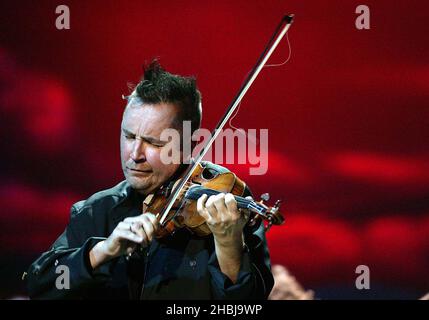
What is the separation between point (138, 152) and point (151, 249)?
35 cm

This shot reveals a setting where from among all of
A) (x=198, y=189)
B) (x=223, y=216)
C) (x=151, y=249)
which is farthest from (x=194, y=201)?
(x=151, y=249)

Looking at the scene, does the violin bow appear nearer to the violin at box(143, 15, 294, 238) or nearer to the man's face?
the violin at box(143, 15, 294, 238)

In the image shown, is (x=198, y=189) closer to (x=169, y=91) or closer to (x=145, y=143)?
(x=145, y=143)

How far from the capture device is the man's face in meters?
2.03

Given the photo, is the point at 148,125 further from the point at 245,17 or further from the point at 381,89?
the point at 381,89

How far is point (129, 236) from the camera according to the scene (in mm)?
1720

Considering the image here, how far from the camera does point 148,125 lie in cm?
202

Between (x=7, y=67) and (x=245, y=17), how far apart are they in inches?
48.5

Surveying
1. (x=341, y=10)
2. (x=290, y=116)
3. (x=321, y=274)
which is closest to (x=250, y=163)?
(x=290, y=116)

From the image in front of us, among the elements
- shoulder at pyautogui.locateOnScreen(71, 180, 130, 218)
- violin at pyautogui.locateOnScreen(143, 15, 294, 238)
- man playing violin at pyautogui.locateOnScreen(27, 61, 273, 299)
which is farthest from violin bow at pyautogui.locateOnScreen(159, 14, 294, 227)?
shoulder at pyautogui.locateOnScreen(71, 180, 130, 218)

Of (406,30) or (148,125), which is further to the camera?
(406,30)

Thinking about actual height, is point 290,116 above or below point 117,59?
below
